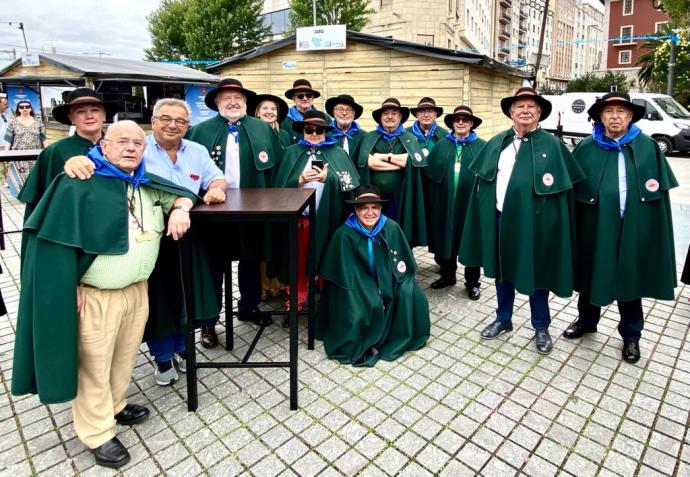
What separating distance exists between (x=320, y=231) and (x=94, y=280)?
6.93 ft

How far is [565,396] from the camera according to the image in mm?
3410

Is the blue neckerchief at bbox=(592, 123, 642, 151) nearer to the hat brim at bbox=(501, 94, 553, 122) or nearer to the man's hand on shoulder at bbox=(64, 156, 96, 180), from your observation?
the hat brim at bbox=(501, 94, 553, 122)

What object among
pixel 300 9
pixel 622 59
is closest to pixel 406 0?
pixel 300 9

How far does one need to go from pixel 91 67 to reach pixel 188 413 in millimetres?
12375

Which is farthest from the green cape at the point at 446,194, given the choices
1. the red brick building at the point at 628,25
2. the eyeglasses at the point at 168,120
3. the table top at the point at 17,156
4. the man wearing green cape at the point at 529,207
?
the red brick building at the point at 628,25

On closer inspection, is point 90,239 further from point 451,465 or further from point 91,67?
point 91,67

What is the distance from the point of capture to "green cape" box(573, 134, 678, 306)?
358 centimetres

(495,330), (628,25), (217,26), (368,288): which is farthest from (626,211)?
(628,25)

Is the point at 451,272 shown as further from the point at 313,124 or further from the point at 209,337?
the point at 209,337

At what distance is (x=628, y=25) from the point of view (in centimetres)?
4459

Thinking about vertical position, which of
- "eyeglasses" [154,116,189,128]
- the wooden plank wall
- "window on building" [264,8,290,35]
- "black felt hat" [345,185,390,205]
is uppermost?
"window on building" [264,8,290,35]

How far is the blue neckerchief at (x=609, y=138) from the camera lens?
143 inches

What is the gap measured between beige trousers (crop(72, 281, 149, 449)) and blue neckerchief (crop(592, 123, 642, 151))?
11.2 feet

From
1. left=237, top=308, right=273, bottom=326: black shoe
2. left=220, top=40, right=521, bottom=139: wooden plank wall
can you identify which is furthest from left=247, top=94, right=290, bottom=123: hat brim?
left=220, top=40, right=521, bottom=139: wooden plank wall
